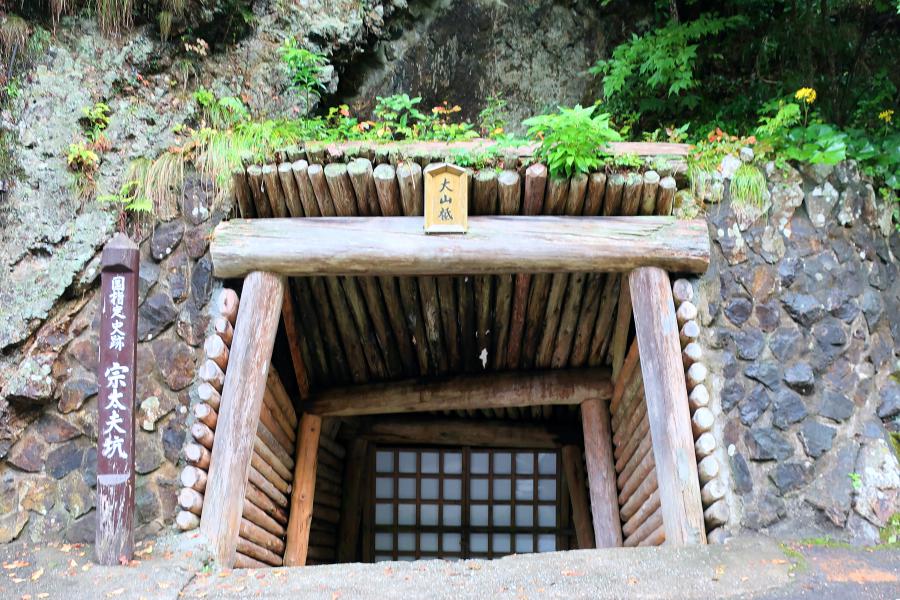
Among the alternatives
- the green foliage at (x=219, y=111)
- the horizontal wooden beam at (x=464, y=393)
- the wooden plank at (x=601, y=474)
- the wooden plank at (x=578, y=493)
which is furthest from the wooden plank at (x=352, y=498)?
the green foliage at (x=219, y=111)

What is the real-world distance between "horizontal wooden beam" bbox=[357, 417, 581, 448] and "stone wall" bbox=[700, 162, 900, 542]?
3.19m

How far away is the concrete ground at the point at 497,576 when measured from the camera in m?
5.32

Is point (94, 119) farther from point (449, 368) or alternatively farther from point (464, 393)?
point (464, 393)

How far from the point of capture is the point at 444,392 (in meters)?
8.64

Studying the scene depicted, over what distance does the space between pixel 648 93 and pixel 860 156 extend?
2.48m

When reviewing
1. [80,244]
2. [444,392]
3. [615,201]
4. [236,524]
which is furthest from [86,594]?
[615,201]

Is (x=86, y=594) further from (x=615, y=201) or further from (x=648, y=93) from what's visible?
(x=648, y=93)

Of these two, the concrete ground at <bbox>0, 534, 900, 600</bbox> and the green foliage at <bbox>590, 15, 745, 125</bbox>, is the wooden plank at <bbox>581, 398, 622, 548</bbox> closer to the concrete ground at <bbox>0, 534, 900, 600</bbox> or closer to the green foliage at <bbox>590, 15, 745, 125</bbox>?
the concrete ground at <bbox>0, 534, 900, 600</bbox>

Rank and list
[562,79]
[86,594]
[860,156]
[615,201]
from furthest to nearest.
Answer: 1. [562,79]
2. [860,156]
3. [615,201]
4. [86,594]

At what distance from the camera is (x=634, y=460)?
7.83m

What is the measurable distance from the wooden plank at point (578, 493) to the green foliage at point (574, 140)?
4261 mm

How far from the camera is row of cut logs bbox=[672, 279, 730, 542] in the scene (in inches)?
241

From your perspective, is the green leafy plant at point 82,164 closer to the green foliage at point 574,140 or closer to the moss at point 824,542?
the green foliage at point 574,140

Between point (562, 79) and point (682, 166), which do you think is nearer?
point (682, 166)
